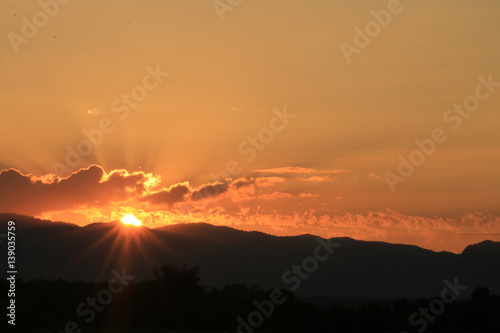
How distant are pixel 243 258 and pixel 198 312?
362ft

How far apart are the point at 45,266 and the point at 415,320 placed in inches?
3072

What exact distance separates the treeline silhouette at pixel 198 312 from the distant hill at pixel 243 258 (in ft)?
165

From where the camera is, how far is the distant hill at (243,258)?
120 m

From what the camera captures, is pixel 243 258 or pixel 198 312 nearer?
pixel 198 312

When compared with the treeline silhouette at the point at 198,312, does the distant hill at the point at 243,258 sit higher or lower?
higher

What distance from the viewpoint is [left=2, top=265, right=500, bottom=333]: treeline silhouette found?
45562 mm

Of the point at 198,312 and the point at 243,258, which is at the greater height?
the point at 243,258

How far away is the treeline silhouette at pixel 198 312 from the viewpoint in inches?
1794

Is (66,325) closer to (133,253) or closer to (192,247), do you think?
(133,253)

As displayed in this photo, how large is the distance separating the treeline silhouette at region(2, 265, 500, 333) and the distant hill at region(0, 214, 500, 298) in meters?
50.3

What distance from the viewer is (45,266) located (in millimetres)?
117188

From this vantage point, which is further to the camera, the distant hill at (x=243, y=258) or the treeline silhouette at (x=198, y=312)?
the distant hill at (x=243, y=258)

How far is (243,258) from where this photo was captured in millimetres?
160375

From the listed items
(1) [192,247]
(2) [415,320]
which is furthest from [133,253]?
(2) [415,320]
